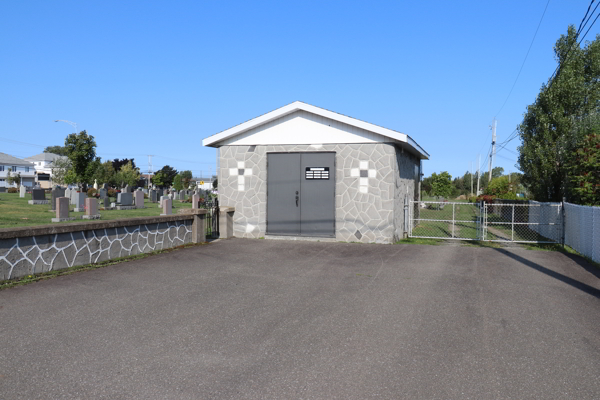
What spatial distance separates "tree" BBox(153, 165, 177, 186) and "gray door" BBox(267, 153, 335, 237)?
6630 cm

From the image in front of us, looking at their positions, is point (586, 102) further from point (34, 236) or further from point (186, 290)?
point (34, 236)

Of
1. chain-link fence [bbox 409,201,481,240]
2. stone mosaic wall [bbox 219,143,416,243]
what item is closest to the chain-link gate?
chain-link fence [bbox 409,201,481,240]

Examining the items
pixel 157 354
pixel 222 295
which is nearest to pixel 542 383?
pixel 157 354

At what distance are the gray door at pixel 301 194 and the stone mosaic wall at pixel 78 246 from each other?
3.58m

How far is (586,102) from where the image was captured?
66.4 feet

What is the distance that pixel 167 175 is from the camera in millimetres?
79875

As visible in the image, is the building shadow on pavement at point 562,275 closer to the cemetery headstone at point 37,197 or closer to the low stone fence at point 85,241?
the low stone fence at point 85,241

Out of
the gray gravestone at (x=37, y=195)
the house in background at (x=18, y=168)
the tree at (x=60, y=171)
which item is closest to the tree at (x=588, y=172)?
the gray gravestone at (x=37, y=195)

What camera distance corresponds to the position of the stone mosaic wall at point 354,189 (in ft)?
45.0

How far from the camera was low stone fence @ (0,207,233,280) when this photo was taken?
24.6 feet

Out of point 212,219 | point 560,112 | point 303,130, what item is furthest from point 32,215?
point 560,112

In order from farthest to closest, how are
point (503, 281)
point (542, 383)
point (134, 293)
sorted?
point (503, 281), point (134, 293), point (542, 383)

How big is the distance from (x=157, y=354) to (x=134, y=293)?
276cm

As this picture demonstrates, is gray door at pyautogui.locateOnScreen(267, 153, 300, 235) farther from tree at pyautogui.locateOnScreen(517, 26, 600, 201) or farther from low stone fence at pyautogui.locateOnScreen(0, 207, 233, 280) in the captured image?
tree at pyautogui.locateOnScreen(517, 26, 600, 201)
